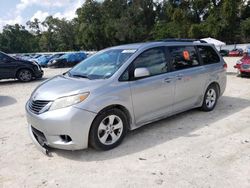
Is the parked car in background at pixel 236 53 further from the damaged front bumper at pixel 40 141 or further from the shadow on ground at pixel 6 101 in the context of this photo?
the damaged front bumper at pixel 40 141

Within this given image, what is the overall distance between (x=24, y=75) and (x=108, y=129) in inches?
385

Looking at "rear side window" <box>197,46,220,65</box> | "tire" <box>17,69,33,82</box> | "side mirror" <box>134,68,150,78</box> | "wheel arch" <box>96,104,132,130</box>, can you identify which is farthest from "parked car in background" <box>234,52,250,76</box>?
"tire" <box>17,69,33,82</box>

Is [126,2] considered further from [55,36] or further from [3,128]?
[3,128]

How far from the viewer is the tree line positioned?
1677 inches

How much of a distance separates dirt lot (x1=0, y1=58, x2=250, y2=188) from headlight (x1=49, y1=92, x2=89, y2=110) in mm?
810

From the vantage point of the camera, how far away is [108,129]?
425cm

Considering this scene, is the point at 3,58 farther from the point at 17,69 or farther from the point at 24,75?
the point at 24,75

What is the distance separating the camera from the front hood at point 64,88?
4.06m

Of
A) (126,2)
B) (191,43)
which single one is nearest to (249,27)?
(126,2)

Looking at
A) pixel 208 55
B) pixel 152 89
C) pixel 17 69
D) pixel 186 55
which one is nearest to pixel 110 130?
pixel 152 89

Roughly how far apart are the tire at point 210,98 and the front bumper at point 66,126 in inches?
123

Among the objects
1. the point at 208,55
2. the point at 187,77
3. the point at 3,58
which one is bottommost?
the point at 187,77

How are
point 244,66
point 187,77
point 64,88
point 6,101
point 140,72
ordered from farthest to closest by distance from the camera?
point 244,66, point 6,101, point 187,77, point 140,72, point 64,88

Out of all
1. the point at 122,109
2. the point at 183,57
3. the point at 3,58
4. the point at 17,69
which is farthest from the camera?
the point at 17,69
